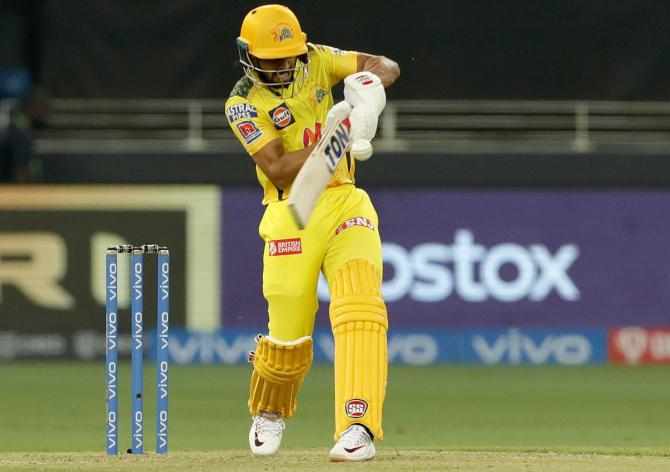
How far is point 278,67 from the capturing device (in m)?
5.77

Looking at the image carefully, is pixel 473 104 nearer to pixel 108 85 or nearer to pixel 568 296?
pixel 568 296

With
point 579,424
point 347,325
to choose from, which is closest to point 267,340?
point 347,325

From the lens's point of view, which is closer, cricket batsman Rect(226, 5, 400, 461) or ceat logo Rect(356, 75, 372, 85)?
cricket batsman Rect(226, 5, 400, 461)

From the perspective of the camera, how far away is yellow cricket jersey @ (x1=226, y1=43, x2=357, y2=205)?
19.0 ft

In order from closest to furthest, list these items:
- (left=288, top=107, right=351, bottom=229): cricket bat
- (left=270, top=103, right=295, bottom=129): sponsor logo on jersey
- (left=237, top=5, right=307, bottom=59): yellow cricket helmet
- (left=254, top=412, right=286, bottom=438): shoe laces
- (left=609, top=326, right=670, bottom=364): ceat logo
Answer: (left=288, top=107, right=351, bottom=229): cricket bat
(left=237, top=5, right=307, bottom=59): yellow cricket helmet
(left=270, top=103, right=295, bottom=129): sponsor logo on jersey
(left=254, top=412, right=286, bottom=438): shoe laces
(left=609, top=326, right=670, bottom=364): ceat logo

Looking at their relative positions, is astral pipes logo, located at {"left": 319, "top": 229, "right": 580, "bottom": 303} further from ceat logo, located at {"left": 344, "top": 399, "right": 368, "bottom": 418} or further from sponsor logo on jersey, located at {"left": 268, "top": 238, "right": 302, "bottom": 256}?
ceat logo, located at {"left": 344, "top": 399, "right": 368, "bottom": 418}

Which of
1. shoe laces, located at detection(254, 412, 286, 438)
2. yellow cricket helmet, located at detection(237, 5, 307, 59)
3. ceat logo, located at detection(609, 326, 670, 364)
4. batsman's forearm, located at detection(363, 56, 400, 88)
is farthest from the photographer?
ceat logo, located at detection(609, 326, 670, 364)

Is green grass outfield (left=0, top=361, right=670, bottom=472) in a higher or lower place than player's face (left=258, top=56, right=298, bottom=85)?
lower

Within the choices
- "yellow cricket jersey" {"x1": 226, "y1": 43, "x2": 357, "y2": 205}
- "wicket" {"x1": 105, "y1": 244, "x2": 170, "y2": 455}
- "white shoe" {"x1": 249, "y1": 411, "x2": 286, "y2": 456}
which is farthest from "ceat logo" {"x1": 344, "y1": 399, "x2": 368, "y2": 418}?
"yellow cricket jersey" {"x1": 226, "y1": 43, "x2": 357, "y2": 205}

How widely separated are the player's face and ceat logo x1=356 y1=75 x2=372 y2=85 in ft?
0.81

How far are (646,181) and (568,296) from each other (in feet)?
3.57

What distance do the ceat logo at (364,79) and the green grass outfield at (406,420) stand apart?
1.33 metres

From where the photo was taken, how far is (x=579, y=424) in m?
8.62

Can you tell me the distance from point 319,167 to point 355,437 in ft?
3.06
